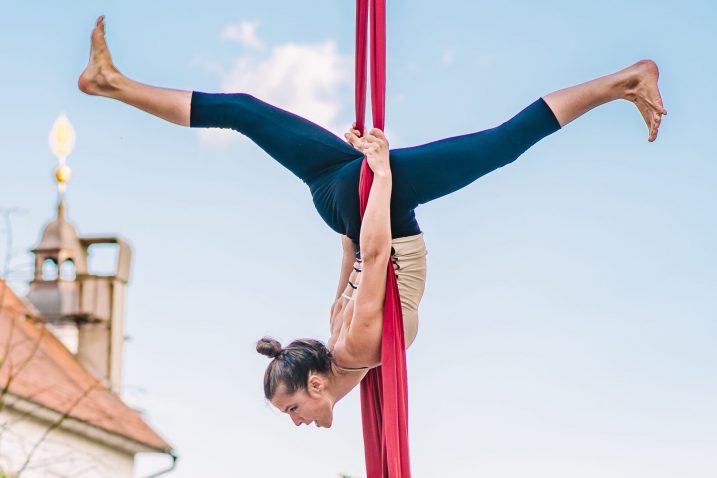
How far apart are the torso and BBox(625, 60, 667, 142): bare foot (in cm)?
76

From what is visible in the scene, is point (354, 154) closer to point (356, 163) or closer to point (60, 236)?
point (356, 163)

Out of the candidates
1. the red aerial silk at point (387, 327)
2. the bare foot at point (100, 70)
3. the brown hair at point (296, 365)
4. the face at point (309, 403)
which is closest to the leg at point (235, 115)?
the bare foot at point (100, 70)

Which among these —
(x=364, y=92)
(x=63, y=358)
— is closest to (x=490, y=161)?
(x=364, y=92)

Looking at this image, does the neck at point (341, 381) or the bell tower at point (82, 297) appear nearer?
the neck at point (341, 381)

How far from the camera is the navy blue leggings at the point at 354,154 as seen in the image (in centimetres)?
367

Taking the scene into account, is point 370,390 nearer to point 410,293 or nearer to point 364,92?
point 410,293

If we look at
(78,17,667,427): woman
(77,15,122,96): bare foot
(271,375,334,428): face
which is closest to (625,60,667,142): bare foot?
(78,17,667,427): woman

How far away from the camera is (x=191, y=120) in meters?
3.70

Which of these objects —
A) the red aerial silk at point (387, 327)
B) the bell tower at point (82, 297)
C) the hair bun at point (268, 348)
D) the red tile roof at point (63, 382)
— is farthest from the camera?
the bell tower at point (82, 297)

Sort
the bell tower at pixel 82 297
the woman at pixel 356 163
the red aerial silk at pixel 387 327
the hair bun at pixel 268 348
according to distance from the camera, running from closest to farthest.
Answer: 1. the red aerial silk at pixel 387 327
2. the woman at pixel 356 163
3. the hair bun at pixel 268 348
4. the bell tower at pixel 82 297

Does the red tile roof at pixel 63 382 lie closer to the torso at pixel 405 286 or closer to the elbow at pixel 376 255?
the torso at pixel 405 286

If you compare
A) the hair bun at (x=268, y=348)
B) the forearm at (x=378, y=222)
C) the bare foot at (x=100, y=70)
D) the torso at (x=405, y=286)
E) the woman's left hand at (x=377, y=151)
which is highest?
the bare foot at (x=100, y=70)

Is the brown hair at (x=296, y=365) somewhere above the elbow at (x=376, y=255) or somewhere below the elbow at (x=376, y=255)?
below

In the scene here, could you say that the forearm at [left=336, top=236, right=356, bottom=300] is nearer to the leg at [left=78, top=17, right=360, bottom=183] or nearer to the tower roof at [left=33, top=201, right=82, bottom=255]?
the leg at [left=78, top=17, right=360, bottom=183]
